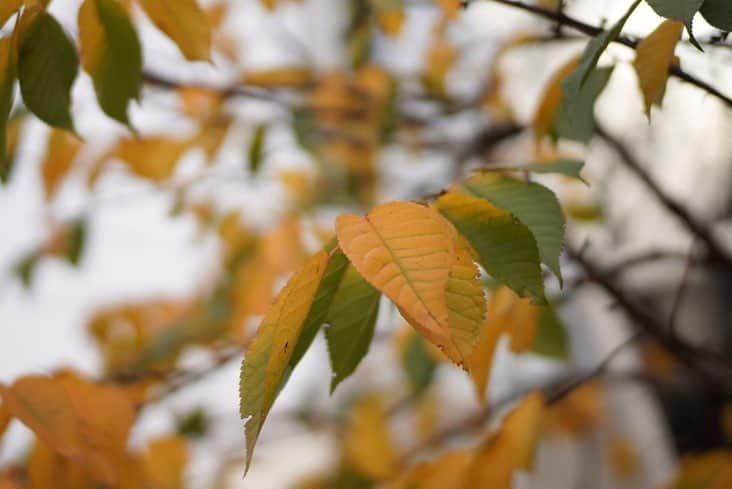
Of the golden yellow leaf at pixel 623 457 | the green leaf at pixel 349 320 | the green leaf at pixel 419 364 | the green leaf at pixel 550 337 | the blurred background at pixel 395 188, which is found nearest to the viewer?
the green leaf at pixel 349 320

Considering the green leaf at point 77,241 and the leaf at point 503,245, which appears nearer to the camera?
the leaf at point 503,245

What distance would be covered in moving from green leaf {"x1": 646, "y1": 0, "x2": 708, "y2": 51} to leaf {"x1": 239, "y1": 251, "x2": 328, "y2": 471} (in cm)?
17

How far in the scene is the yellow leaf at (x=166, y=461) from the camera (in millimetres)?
821

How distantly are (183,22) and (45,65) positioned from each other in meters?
0.08

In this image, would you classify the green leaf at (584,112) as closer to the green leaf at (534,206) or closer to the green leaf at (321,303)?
the green leaf at (534,206)

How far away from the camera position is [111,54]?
484mm

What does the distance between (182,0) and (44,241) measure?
1.03m

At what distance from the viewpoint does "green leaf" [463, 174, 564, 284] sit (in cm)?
38

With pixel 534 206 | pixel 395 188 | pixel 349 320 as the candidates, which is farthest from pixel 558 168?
pixel 395 188

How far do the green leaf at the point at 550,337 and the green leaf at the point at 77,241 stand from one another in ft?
2.16

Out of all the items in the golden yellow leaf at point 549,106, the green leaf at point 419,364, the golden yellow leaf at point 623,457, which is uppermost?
the golden yellow leaf at point 549,106

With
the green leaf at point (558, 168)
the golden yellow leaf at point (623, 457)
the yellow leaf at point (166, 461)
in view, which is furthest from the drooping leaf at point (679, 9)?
the golden yellow leaf at point (623, 457)

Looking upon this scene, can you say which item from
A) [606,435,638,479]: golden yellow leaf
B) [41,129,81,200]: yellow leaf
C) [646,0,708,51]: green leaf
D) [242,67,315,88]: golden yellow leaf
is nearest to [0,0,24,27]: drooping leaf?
[646,0,708,51]: green leaf

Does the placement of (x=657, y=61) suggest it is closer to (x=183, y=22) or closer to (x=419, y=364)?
(x=183, y=22)
